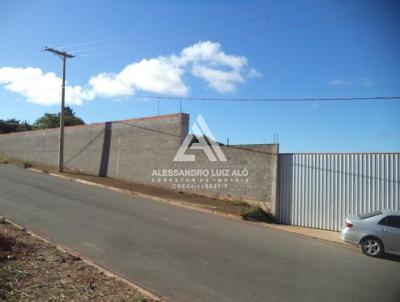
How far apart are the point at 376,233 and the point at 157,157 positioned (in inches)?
572

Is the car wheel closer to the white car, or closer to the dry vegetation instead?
the white car

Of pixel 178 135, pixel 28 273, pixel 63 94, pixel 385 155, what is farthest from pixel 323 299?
pixel 63 94

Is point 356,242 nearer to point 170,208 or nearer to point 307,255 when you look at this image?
point 307,255

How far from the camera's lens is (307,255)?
396 inches

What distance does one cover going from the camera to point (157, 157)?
23.2 metres

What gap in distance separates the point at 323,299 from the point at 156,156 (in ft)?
→ 57.3

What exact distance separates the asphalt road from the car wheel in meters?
0.27

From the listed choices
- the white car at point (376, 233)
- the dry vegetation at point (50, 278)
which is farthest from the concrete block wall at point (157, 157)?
the dry vegetation at point (50, 278)

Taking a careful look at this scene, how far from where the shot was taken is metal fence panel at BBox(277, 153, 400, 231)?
14016mm

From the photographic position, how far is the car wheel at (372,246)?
10.7 m

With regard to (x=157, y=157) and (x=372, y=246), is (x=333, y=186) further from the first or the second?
(x=157, y=157)

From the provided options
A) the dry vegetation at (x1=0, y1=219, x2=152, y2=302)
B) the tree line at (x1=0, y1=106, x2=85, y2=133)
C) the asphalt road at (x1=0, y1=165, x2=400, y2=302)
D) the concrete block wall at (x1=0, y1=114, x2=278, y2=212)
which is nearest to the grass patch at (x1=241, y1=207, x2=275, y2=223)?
the concrete block wall at (x1=0, y1=114, x2=278, y2=212)

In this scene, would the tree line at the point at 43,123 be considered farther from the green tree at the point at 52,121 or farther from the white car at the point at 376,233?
the white car at the point at 376,233

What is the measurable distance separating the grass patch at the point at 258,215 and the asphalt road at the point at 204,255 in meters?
1.35
